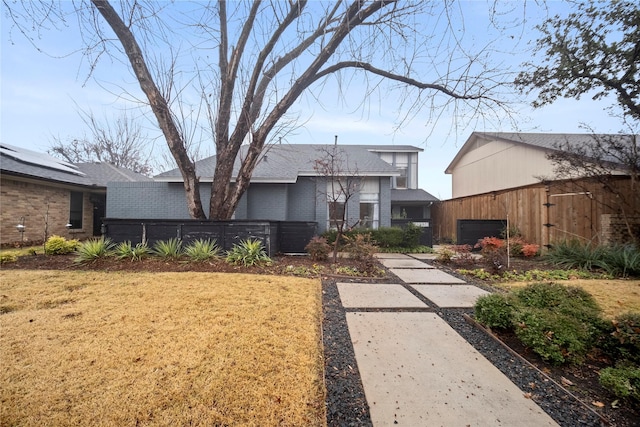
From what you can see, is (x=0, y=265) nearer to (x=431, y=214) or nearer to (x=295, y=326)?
(x=295, y=326)

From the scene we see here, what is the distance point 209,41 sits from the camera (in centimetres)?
580

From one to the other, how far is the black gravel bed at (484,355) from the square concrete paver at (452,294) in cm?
76

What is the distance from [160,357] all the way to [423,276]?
510 cm

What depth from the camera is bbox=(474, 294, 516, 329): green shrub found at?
292cm

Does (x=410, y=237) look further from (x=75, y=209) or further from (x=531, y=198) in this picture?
(x=75, y=209)

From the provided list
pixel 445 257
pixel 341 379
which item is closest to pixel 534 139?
pixel 445 257

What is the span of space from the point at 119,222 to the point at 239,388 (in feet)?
23.4

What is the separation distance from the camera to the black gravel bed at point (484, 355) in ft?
5.62

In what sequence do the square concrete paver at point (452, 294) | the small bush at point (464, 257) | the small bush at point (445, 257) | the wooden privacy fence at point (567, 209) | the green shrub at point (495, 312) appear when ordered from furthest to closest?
1. the wooden privacy fence at point (567, 209)
2. the small bush at point (445, 257)
3. the small bush at point (464, 257)
4. the square concrete paver at point (452, 294)
5. the green shrub at point (495, 312)

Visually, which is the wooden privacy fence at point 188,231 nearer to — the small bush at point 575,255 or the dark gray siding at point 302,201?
the dark gray siding at point 302,201

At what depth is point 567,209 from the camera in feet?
27.1

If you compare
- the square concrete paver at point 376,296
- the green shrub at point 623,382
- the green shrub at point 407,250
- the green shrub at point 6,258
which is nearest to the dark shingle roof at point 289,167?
the green shrub at point 407,250

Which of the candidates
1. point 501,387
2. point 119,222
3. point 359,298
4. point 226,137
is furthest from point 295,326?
point 119,222

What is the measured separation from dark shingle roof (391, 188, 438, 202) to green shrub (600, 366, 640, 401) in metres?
14.2
